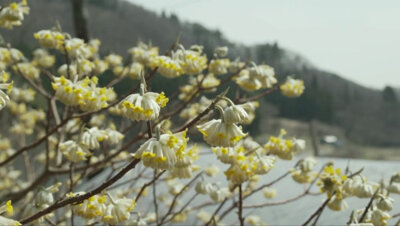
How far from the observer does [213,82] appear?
2717 mm

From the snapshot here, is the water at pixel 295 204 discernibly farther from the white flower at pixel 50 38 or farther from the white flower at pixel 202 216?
the white flower at pixel 50 38

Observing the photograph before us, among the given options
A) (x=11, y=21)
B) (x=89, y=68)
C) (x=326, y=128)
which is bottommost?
(x=326, y=128)

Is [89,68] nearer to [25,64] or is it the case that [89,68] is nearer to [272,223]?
[25,64]

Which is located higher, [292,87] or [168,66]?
[168,66]

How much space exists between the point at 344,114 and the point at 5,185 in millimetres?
64060

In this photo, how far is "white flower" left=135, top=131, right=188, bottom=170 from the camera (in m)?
1.01

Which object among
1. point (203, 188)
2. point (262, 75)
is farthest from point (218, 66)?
point (203, 188)

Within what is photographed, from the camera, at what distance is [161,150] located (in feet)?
3.36

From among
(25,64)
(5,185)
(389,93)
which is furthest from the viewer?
(389,93)

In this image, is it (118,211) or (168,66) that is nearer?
(118,211)

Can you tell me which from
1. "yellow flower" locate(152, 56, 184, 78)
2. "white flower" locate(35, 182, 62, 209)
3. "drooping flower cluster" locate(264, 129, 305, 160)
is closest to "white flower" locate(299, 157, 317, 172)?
"drooping flower cluster" locate(264, 129, 305, 160)

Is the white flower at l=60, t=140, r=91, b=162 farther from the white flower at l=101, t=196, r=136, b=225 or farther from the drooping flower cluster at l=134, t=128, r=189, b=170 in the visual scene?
the drooping flower cluster at l=134, t=128, r=189, b=170

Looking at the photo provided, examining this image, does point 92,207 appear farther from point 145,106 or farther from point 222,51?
point 222,51

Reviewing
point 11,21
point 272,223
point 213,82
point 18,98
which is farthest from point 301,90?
point 18,98
